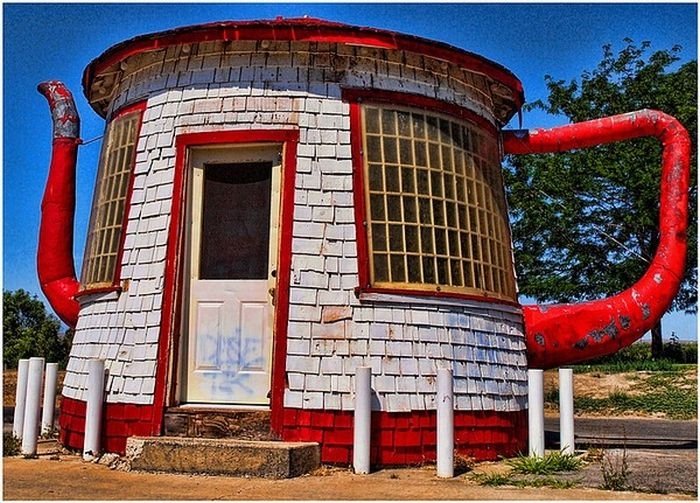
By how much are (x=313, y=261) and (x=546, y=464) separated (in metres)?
2.95

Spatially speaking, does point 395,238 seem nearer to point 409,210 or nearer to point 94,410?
point 409,210

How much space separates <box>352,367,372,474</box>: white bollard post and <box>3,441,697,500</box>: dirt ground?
15 centimetres

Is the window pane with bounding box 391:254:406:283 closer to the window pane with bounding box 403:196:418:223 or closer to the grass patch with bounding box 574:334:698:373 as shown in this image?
the window pane with bounding box 403:196:418:223

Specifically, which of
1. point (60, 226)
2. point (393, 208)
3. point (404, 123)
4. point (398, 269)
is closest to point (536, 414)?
point (398, 269)

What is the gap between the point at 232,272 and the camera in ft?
28.1

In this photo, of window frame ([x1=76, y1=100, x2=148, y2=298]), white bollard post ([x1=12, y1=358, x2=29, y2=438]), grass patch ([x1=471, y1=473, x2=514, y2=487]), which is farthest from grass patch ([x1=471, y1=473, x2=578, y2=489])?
white bollard post ([x1=12, y1=358, x2=29, y2=438])

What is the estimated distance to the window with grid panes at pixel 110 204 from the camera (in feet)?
29.8

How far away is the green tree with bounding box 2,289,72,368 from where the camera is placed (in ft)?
83.6

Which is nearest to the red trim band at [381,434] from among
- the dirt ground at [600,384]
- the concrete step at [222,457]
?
the concrete step at [222,457]

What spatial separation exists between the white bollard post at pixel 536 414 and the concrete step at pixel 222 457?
2329 mm

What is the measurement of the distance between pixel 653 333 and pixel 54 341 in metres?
20.0

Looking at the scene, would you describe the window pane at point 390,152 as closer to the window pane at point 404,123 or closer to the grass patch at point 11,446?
the window pane at point 404,123

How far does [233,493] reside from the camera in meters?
6.36

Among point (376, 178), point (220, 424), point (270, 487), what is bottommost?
point (270, 487)
